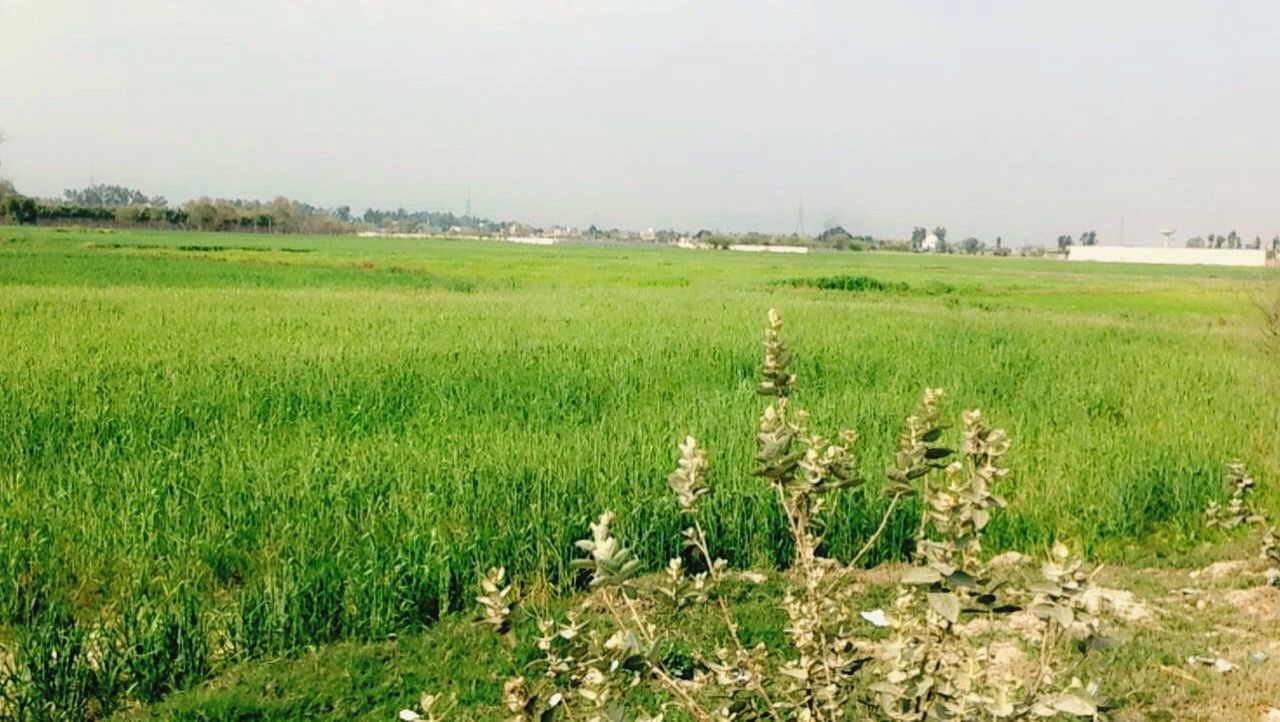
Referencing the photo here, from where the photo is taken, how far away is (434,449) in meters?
6.77

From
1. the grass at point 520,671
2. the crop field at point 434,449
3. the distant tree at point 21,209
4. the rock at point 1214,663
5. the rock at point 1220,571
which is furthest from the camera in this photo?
the distant tree at point 21,209

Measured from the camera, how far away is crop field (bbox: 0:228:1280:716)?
4.42m

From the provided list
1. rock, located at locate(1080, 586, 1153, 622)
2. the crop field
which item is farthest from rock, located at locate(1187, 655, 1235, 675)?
the crop field

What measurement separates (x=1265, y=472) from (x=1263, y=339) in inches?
95.0

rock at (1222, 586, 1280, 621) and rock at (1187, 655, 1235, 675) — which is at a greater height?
rock at (1187, 655, 1235, 675)

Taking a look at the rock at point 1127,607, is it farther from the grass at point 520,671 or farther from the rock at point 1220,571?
the rock at point 1220,571

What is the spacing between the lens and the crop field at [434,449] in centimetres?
442

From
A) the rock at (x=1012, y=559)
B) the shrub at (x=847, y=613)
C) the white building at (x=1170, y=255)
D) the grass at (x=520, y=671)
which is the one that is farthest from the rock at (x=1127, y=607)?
Answer: the white building at (x=1170, y=255)

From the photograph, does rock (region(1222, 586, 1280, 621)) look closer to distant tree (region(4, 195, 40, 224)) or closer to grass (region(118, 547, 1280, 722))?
grass (region(118, 547, 1280, 722))

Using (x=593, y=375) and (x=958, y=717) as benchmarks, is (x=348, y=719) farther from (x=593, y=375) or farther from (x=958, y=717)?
(x=593, y=375)

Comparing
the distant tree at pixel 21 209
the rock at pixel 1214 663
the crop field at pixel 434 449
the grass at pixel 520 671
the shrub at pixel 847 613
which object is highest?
the distant tree at pixel 21 209

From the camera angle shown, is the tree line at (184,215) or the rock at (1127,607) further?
the tree line at (184,215)

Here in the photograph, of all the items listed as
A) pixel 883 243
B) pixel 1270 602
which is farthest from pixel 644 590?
pixel 883 243

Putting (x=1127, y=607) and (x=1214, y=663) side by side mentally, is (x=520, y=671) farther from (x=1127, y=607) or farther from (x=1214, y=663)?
(x=1127, y=607)
